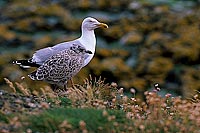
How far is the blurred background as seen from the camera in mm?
16016

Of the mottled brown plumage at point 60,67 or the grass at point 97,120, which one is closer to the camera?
the grass at point 97,120

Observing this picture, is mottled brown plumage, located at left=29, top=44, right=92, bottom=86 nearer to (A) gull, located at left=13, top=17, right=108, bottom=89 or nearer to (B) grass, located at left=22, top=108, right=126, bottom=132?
(A) gull, located at left=13, top=17, right=108, bottom=89

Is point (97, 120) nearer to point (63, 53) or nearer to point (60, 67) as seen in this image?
point (60, 67)

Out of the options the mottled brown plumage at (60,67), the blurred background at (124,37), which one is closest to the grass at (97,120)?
the mottled brown plumage at (60,67)

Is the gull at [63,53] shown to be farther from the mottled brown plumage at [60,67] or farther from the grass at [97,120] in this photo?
the grass at [97,120]

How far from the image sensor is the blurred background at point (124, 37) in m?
16.0

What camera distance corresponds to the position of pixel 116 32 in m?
16.9

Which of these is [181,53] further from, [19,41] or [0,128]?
[0,128]

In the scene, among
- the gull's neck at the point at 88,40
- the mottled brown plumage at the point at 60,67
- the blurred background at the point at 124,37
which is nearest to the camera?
the mottled brown plumage at the point at 60,67

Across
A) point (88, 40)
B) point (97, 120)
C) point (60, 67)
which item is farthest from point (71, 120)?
point (88, 40)

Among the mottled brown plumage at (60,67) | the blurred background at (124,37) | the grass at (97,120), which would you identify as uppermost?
the grass at (97,120)

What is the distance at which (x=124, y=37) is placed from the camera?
16906mm

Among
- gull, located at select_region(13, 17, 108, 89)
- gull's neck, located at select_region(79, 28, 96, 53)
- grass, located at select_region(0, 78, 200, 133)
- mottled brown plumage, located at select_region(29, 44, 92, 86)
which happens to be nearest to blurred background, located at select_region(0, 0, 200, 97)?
gull's neck, located at select_region(79, 28, 96, 53)

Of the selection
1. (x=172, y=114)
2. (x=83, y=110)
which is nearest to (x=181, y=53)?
(x=172, y=114)
